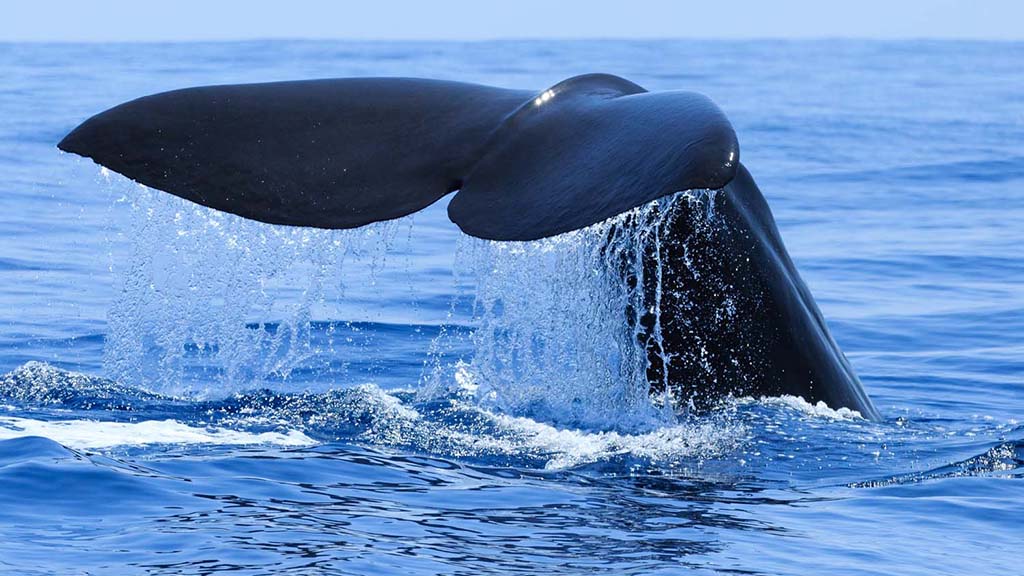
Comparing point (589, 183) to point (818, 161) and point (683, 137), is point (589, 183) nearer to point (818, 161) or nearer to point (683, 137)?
point (683, 137)

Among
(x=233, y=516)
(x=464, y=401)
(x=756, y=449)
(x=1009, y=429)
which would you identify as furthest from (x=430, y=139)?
(x=1009, y=429)

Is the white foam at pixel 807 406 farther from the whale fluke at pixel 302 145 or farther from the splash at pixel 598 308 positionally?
the whale fluke at pixel 302 145

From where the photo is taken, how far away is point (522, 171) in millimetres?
4867

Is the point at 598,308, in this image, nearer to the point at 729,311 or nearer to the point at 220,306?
the point at 729,311

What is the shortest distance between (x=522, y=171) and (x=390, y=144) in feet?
1.84

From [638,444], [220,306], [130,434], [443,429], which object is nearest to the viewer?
[638,444]

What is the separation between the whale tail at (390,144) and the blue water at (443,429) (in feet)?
1.41

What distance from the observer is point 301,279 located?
1261cm

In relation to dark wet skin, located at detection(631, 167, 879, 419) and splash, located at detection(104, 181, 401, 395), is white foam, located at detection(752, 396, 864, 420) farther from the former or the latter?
splash, located at detection(104, 181, 401, 395)

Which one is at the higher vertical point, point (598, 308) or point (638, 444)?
point (598, 308)

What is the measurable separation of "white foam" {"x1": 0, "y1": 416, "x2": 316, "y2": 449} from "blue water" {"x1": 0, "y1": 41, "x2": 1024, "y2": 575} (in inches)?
0.9

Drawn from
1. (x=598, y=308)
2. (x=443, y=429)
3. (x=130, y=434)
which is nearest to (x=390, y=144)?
(x=598, y=308)

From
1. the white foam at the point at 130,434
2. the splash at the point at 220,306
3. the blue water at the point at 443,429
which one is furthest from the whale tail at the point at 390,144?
the white foam at the point at 130,434

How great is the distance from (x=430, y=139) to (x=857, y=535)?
6.11 ft
